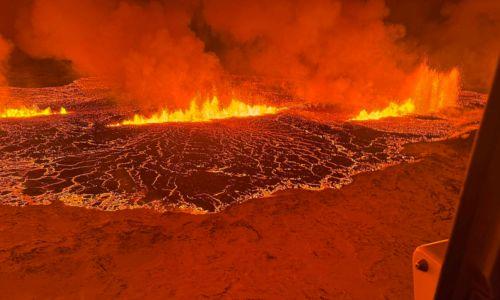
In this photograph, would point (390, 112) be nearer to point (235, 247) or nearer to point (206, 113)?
point (206, 113)

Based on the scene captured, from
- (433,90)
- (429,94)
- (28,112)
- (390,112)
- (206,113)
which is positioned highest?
(433,90)

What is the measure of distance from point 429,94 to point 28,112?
21.4 metres

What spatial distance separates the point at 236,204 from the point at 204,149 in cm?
402

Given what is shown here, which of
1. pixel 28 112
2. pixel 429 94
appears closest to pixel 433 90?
pixel 429 94

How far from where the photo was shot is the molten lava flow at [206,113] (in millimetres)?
14375

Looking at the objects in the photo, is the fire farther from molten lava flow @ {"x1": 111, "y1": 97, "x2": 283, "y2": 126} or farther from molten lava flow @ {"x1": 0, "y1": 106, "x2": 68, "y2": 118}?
molten lava flow @ {"x1": 0, "y1": 106, "x2": 68, "y2": 118}

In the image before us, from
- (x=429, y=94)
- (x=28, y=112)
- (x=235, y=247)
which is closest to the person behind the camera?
(x=235, y=247)

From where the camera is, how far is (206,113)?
15.6 meters

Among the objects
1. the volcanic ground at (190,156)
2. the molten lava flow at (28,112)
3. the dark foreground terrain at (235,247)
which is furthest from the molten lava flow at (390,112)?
the molten lava flow at (28,112)

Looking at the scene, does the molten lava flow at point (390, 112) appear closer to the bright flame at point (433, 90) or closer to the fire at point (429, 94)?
the fire at point (429, 94)

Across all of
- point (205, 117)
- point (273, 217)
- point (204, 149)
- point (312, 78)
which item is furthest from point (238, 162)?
point (312, 78)

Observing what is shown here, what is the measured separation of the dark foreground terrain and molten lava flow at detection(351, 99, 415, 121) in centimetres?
910

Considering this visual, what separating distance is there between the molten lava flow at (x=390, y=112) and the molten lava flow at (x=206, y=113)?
14.1ft

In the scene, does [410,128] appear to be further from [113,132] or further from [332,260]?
[113,132]
